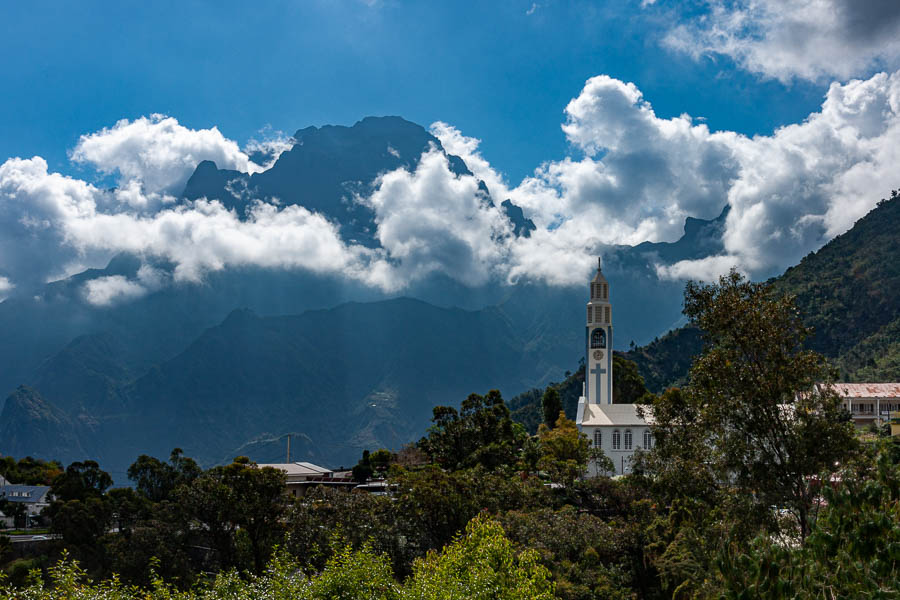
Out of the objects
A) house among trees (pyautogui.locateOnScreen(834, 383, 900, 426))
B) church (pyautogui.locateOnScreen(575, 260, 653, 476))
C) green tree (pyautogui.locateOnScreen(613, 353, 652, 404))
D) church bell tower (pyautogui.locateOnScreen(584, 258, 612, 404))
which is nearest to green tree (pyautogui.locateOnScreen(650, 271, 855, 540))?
church (pyautogui.locateOnScreen(575, 260, 653, 476))

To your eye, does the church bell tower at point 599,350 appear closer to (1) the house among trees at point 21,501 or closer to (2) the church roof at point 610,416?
(2) the church roof at point 610,416

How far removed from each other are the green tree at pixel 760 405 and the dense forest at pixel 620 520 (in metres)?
0.05

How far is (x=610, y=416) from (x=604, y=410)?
43.5 inches

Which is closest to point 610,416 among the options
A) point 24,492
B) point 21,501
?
point 21,501

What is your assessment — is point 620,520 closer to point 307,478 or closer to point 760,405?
point 760,405

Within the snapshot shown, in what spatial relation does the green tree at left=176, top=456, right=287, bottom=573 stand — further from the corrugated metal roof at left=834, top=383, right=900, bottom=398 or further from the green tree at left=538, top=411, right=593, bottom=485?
the corrugated metal roof at left=834, top=383, right=900, bottom=398

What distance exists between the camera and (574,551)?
95.7 ft

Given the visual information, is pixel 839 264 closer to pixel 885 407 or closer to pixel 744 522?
pixel 885 407

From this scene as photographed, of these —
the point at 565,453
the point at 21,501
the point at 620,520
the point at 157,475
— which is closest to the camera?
the point at 620,520

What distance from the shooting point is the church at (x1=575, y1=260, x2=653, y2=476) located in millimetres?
62812

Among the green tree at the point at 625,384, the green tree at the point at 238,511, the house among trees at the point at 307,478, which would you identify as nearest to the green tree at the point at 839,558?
the green tree at the point at 238,511

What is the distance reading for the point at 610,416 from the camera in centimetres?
6456

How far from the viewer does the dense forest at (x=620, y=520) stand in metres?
13.0

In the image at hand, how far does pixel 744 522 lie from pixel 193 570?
27129mm
